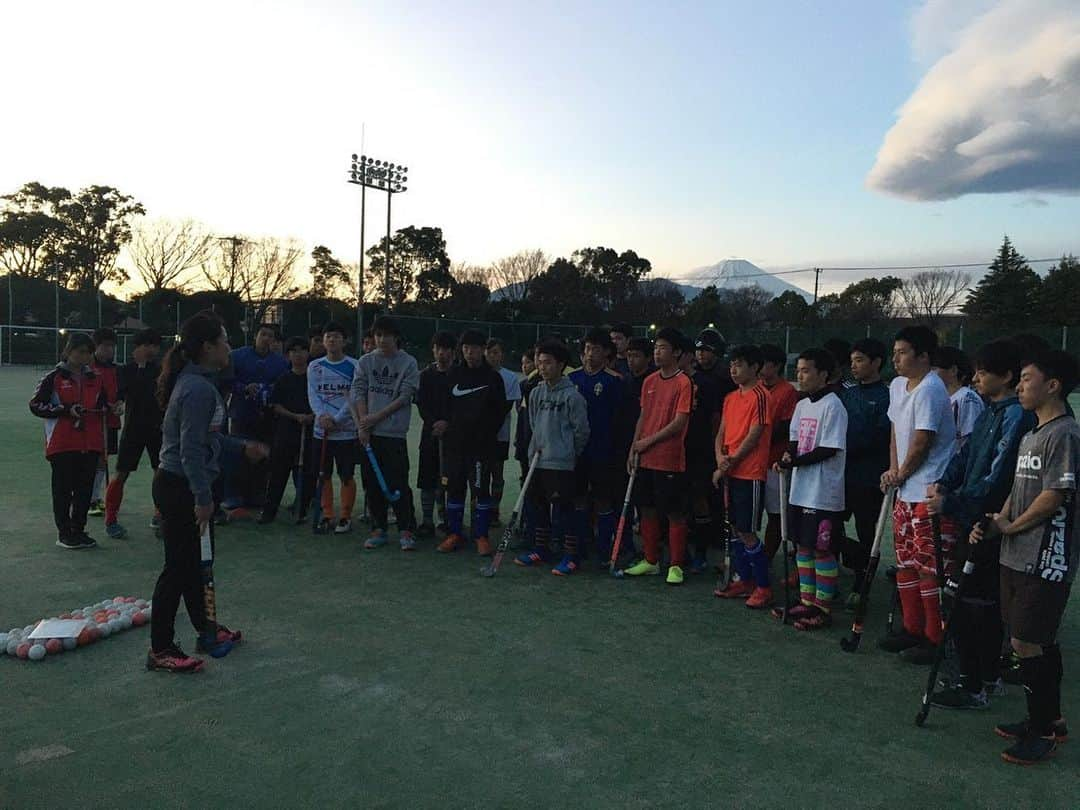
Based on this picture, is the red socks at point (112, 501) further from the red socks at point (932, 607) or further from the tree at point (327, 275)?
the tree at point (327, 275)

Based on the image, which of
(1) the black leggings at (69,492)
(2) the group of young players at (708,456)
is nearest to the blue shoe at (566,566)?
(2) the group of young players at (708,456)

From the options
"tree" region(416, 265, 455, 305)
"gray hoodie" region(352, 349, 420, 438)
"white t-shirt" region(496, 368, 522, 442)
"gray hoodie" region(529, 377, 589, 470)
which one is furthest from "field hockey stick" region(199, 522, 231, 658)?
"tree" region(416, 265, 455, 305)

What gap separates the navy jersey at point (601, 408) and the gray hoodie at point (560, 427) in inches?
4.7

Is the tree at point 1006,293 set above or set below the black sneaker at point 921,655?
above

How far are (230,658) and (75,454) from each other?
3290mm

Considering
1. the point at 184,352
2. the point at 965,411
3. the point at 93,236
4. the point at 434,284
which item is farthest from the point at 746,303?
the point at 184,352

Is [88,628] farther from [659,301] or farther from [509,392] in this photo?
[659,301]

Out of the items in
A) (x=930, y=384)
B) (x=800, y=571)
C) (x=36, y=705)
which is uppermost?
(x=930, y=384)

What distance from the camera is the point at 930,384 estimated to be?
4.52 metres

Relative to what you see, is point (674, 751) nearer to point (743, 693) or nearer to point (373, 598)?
point (743, 693)

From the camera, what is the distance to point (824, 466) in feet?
16.5

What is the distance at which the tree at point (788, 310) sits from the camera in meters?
57.6

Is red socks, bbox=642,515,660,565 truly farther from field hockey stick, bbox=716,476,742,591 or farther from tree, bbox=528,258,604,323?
tree, bbox=528,258,604,323

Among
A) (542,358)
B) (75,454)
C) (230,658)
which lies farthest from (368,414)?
(230,658)
